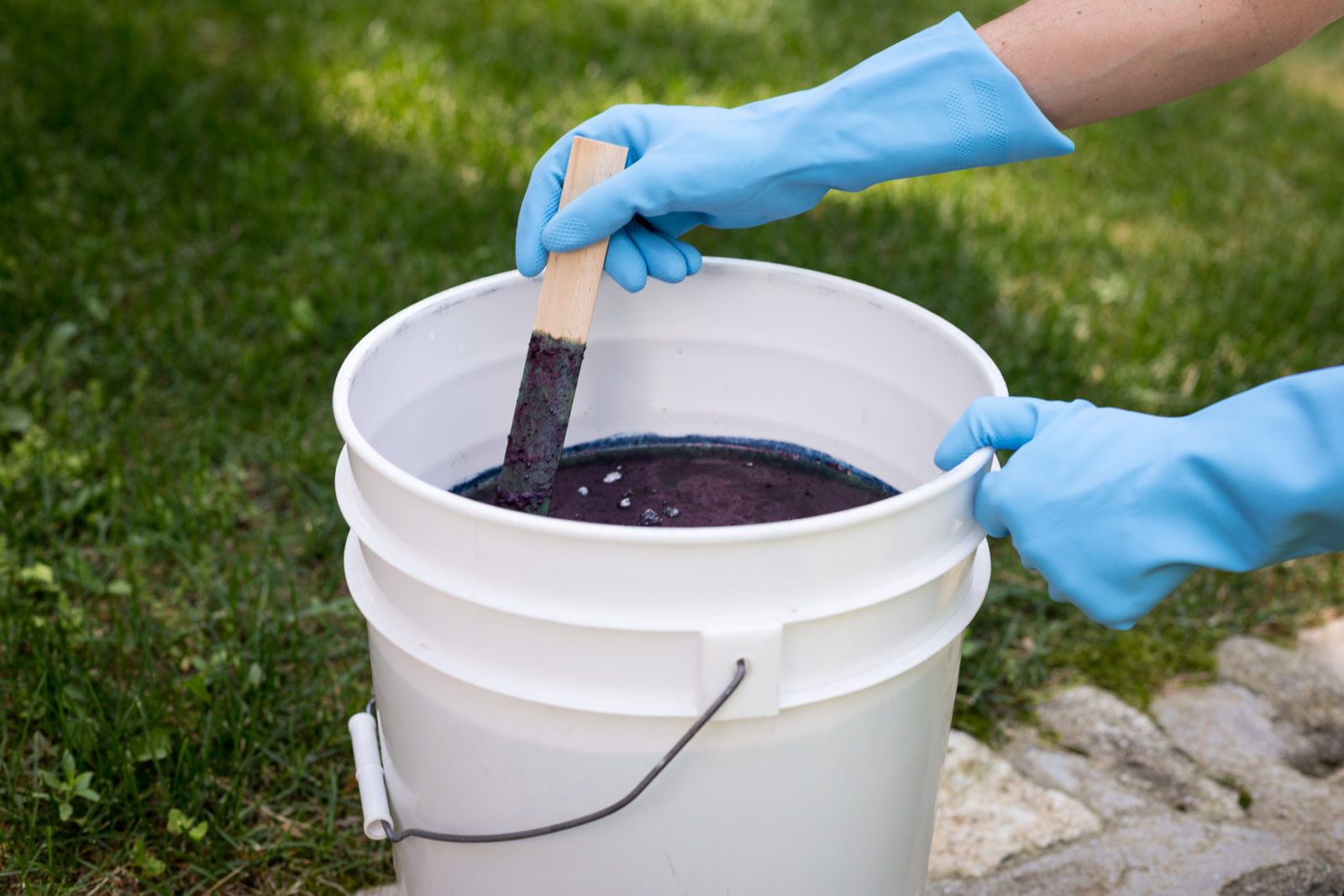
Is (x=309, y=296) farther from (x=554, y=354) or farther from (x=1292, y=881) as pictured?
(x=1292, y=881)

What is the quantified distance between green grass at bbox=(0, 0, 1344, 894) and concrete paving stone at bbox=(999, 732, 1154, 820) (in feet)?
0.20

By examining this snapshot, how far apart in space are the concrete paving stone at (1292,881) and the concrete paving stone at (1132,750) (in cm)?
13

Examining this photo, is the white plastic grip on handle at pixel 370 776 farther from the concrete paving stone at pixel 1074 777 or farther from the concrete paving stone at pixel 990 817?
the concrete paving stone at pixel 1074 777

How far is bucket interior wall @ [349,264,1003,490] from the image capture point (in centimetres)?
132

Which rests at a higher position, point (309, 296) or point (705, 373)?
point (705, 373)

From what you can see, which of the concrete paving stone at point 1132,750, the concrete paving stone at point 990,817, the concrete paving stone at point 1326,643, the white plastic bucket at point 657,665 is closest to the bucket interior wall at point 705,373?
the white plastic bucket at point 657,665

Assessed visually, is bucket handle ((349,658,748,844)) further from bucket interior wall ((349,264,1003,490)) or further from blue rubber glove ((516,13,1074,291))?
blue rubber glove ((516,13,1074,291))

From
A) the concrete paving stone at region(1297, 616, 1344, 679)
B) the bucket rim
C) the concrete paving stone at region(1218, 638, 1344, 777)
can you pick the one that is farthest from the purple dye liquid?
the concrete paving stone at region(1297, 616, 1344, 679)

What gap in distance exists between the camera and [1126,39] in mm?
1394

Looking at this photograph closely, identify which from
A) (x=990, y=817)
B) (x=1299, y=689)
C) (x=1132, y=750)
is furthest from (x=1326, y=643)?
(x=990, y=817)

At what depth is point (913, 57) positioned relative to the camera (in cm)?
134

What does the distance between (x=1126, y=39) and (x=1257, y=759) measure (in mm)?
1185

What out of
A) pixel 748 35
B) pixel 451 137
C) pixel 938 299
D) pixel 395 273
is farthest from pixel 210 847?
pixel 748 35

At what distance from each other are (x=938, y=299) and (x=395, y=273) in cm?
137
